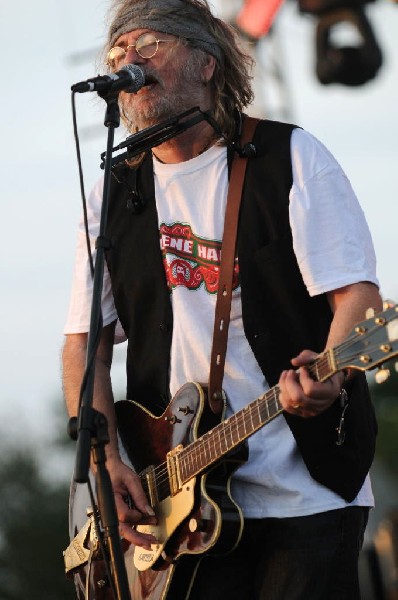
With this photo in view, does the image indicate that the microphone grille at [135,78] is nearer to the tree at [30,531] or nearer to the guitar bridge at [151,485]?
the guitar bridge at [151,485]

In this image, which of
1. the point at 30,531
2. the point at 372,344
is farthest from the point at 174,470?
the point at 30,531

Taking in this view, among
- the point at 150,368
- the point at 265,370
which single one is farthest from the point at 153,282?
the point at 265,370

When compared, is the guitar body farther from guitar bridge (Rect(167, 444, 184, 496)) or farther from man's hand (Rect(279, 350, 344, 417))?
man's hand (Rect(279, 350, 344, 417))

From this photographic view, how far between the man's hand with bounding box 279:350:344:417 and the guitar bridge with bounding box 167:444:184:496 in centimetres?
58

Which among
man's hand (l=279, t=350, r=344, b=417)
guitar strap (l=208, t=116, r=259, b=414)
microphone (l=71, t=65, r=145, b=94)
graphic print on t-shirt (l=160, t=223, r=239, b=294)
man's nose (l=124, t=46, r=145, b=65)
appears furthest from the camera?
man's nose (l=124, t=46, r=145, b=65)

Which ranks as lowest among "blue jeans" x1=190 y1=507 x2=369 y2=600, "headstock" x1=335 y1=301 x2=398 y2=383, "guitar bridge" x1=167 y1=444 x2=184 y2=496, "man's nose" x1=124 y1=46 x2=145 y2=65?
"blue jeans" x1=190 y1=507 x2=369 y2=600

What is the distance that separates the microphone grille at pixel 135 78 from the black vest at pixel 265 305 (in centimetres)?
43

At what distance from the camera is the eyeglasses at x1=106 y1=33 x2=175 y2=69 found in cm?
439

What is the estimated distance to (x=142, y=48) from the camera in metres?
4.39

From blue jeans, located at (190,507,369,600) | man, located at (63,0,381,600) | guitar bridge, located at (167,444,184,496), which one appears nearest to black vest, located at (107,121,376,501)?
man, located at (63,0,381,600)

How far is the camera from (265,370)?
3.93 metres

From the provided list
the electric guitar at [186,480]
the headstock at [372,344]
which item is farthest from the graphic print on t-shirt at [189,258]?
the headstock at [372,344]

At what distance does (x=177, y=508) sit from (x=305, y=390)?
2.38 ft

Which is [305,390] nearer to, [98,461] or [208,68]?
[98,461]
